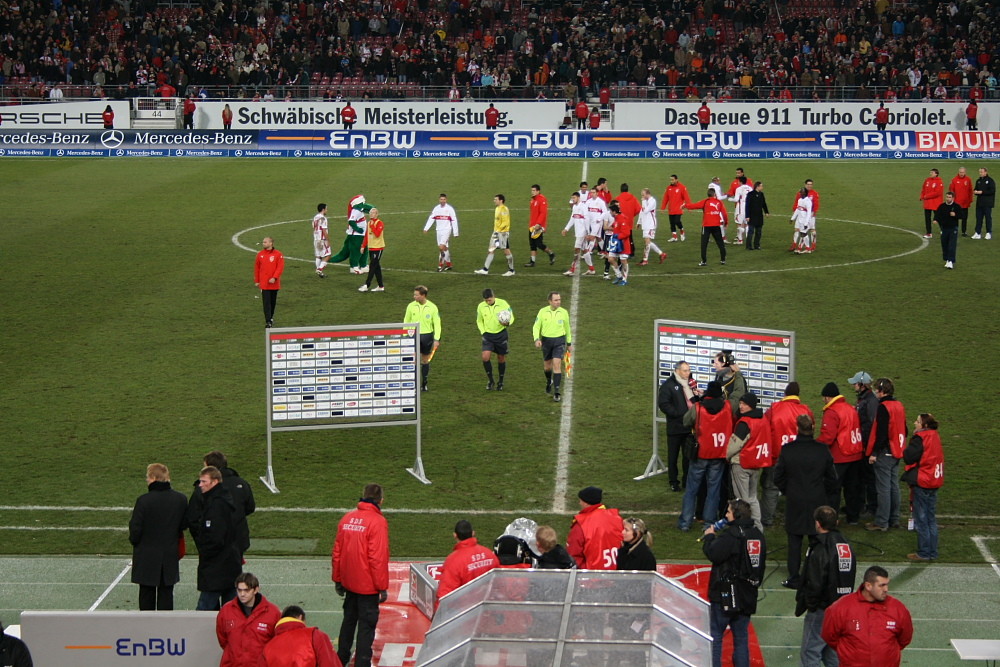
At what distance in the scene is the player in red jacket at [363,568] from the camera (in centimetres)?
1076

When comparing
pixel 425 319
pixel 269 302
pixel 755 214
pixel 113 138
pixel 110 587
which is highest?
pixel 113 138

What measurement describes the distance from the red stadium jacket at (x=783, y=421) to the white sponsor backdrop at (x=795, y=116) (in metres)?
41.1

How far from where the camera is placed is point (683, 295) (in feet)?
85.6

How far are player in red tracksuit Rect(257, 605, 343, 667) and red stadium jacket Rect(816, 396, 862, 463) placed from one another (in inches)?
277

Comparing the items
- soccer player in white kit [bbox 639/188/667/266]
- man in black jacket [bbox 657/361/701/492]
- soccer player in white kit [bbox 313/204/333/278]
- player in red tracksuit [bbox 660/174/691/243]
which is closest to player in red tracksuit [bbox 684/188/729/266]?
soccer player in white kit [bbox 639/188/667/266]

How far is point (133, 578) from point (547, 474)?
6.07 meters

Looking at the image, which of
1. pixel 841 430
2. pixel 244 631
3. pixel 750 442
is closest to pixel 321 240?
pixel 750 442

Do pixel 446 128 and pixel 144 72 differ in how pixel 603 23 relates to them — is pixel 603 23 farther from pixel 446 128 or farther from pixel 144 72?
pixel 144 72

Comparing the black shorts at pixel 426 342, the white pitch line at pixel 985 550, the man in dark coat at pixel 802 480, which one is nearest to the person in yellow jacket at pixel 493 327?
the black shorts at pixel 426 342

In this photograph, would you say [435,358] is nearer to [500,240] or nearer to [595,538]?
[500,240]

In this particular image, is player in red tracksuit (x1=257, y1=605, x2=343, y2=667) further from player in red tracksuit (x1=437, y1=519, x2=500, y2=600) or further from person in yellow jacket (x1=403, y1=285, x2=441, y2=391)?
person in yellow jacket (x1=403, y1=285, x2=441, y2=391)

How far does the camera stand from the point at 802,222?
30484 millimetres

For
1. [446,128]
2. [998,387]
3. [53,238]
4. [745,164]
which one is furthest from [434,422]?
[446,128]

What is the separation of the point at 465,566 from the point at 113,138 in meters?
45.0
